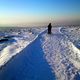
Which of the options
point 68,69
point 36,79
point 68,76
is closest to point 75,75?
point 68,76

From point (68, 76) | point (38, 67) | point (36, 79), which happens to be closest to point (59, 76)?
point (68, 76)

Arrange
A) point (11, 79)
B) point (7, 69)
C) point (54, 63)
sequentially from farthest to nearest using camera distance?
point (54, 63)
point (7, 69)
point (11, 79)

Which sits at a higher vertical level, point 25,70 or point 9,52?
point 25,70

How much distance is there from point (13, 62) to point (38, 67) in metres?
1.58

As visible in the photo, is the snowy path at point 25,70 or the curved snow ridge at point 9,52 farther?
the curved snow ridge at point 9,52

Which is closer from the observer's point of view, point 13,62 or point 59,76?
point 59,76

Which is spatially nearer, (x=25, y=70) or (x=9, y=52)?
(x=25, y=70)

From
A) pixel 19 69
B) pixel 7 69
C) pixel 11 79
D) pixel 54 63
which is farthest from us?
pixel 54 63

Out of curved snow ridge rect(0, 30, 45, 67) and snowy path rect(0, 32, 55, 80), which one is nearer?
snowy path rect(0, 32, 55, 80)

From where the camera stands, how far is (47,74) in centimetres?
1028

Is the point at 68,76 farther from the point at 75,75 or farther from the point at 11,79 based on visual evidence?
the point at 11,79

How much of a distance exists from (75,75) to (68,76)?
15.7 inches

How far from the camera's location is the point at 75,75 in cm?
996

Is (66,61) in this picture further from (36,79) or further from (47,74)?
(36,79)
